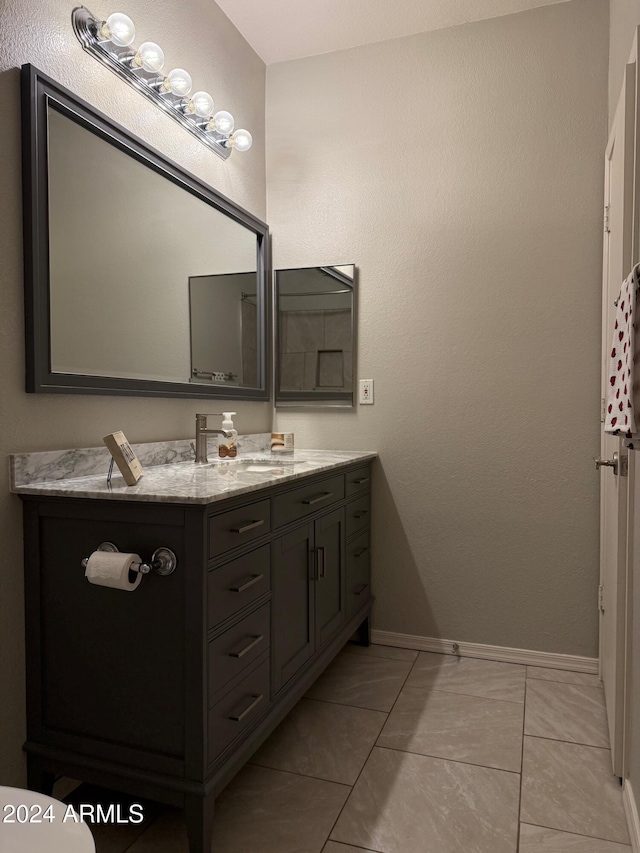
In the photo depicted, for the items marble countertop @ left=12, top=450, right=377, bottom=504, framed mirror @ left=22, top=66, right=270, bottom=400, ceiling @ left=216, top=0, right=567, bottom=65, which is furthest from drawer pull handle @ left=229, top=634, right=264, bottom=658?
ceiling @ left=216, top=0, right=567, bottom=65

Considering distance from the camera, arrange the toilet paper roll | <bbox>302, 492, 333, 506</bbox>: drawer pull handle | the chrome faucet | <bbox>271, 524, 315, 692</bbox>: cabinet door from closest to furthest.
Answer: the toilet paper roll < <bbox>271, 524, 315, 692</bbox>: cabinet door < <bbox>302, 492, 333, 506</bbox>: drawer pull handle < the chrome faucet

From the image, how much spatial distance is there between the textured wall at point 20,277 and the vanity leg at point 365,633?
118 cm

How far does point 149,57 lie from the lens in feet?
6.06

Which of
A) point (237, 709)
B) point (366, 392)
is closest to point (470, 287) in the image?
point (366, 392)

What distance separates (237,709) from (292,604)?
0.40 meters

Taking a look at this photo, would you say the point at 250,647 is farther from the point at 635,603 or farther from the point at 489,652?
the point at 489,652

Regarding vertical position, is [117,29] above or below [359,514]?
above

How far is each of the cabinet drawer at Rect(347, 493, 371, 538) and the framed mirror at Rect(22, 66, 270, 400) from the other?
654 mm

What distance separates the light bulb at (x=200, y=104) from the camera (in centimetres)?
211

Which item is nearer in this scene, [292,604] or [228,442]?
[292,604]

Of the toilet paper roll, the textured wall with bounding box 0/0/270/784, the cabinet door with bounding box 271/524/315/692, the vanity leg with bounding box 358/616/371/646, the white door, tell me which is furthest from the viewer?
the vanity leg with bounding box 358/616/371/646

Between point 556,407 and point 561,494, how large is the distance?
0.35 m

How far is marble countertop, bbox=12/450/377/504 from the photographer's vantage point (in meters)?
1.38

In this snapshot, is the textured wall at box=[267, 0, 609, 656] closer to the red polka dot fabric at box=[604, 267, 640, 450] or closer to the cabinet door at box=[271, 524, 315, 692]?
the cabinet door at box=[271, 524, 315, 692]
